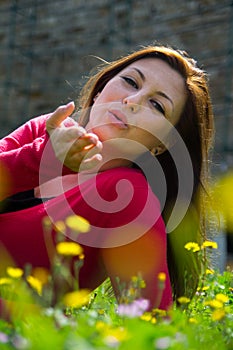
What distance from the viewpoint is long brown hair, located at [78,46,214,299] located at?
6.56 ft

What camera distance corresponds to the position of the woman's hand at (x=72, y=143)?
1.42 meters

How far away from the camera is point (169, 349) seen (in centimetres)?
94

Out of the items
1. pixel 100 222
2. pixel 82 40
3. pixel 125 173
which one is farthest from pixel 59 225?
pixel 82 40

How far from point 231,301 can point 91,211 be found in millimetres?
675

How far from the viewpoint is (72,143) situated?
1455 millimetres

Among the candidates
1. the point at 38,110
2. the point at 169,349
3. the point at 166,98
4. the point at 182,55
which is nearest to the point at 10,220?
the point at 166,98

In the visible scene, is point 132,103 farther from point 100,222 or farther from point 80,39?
point 80,39

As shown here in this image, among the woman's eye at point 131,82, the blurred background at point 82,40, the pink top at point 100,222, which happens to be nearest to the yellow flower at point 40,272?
the pink top at point 100,222

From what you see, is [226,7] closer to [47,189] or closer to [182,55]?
[182,55]

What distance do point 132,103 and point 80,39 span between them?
5.91m

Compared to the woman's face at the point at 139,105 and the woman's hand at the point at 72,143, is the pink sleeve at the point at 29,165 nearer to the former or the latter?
the woman's hand at the point at 72,143

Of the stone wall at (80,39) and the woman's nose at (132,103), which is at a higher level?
the stone wall at (80,39)

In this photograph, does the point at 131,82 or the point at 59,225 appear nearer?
the point at 59,225

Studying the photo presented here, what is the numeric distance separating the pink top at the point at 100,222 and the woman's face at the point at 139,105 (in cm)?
10
